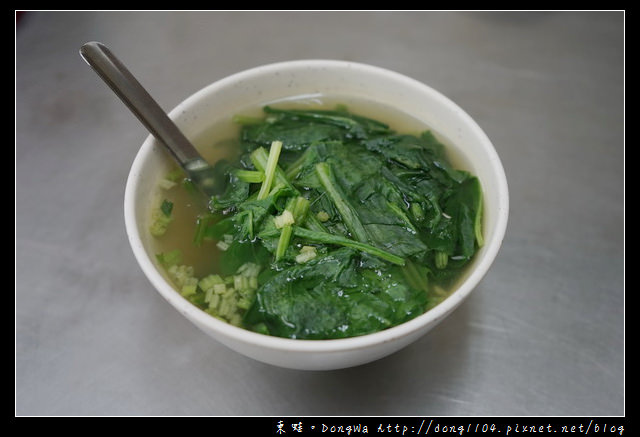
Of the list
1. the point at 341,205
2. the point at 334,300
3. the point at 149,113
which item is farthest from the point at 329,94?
the point at 334,300

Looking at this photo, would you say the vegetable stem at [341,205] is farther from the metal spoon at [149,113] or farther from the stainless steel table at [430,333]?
the stainless steel table at [430,333]

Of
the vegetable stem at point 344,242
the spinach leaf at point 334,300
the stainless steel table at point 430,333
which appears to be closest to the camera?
the spinach leaf at point 334,300

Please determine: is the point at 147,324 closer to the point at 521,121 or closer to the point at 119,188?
the point at 119,188

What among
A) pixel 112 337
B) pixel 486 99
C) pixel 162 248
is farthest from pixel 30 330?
pixel 486 99

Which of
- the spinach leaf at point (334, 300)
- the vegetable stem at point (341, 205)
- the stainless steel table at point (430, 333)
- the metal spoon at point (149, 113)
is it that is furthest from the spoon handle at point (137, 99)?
the stainless steel table at point (430, 333)

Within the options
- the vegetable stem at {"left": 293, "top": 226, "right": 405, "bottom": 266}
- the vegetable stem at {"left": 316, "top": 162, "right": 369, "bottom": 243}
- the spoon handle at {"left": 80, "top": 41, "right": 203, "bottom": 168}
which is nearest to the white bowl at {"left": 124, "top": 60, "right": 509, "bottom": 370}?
the spoon handle at {"left": 80, "top": 41, "right": 203, "bottom": 168}

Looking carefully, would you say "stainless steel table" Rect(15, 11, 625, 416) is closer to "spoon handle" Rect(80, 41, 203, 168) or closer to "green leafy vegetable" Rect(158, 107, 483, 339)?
"green leafy vegetable" Rect(158, 107, 483, 339)
